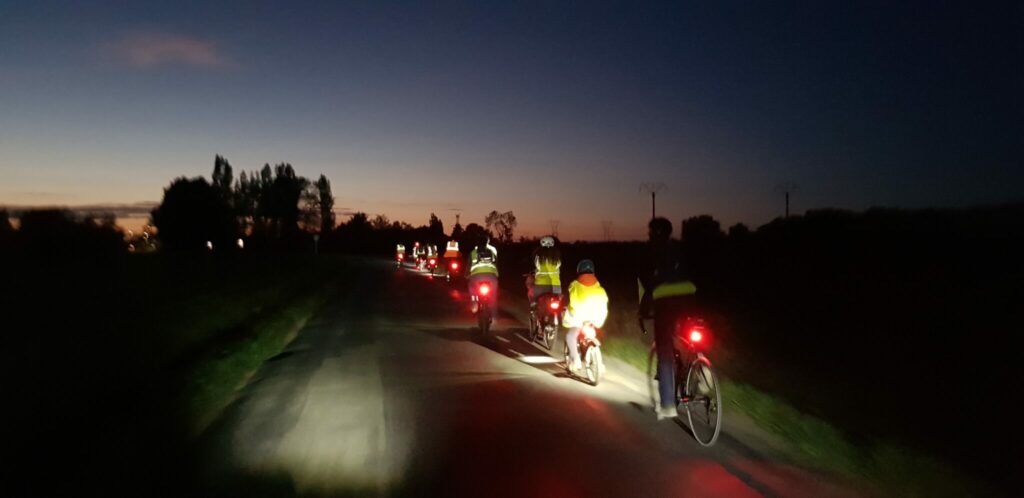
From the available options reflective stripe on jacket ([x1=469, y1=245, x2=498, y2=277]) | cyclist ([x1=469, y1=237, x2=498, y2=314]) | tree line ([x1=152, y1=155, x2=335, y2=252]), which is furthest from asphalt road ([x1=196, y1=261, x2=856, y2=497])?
tree line ([x1=152, y1=155, x2=335, y2=252])

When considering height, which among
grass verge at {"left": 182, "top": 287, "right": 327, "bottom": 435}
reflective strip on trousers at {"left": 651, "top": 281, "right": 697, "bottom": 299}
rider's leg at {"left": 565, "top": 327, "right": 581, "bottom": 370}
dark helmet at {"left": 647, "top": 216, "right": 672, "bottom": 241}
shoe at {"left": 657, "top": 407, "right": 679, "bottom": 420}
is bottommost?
grass verge at {"left": 182, "top": 287, "right": 327, "bottom": 435}

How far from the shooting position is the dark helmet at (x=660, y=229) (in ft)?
27.3

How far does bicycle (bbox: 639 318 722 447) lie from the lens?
24.9ft

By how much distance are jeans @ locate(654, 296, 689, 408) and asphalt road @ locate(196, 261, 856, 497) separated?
379 mm

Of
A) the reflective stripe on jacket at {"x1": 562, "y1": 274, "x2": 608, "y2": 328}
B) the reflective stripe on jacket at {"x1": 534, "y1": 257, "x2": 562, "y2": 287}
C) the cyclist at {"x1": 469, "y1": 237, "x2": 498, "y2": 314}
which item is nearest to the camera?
the reflective stripe on jacket at {"x1": 562, "y1": 274, "x2": 608, "y2": 328}

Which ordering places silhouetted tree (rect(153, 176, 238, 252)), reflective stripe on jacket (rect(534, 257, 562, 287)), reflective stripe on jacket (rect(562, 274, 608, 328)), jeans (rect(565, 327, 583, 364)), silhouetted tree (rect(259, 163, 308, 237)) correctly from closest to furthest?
reflective stripe on jacket (rect(562, 274, 608, 328)), jeans (rect(565, 327, 583, 364)), reflective stripe on jacket (rect(534, 257, 562, 287)), silhouetted tree (rect(153, 176, 238, 252)), silhouetted tree (rect(259, 163, 308, 237))

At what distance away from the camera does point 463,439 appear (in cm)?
775

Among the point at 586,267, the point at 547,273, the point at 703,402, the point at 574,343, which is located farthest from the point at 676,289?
the point at 547,273

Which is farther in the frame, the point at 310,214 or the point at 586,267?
the point at 310,214

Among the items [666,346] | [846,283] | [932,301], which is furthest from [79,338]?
[846,283]

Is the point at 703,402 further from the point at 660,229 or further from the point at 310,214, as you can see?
the point at 310,214

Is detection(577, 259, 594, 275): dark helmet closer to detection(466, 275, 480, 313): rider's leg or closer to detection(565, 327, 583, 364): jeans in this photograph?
detection(565, 327, 583, 364): jeans

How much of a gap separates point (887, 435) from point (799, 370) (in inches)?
265

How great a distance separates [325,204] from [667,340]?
473 feet
